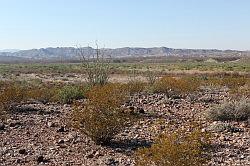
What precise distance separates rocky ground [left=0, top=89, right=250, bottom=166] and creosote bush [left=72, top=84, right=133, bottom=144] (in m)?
0.27

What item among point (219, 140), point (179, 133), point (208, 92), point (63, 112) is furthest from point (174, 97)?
point (179, 133)

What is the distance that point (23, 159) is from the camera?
9328 millimetres

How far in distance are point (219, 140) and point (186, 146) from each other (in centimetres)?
387

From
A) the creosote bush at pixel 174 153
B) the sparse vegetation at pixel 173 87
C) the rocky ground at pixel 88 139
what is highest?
the creosote bush at pixel 174 153

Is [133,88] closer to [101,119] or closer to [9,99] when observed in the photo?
[9,99]

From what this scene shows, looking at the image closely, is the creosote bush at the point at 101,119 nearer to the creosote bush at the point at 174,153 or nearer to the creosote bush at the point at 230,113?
the creosote bush at the point at 230,113

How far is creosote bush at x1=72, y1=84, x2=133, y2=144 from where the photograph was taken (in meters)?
10.6

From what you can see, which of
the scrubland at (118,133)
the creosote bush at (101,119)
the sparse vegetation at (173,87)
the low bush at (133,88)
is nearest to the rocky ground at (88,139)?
the scrubland at (118,133)

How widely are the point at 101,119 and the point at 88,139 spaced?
2.66 ft

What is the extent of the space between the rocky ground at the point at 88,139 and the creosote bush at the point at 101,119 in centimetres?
27

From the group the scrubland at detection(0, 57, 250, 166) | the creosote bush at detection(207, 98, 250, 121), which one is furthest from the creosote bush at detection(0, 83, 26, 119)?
the creosote bush at detection(207, 98, 250, 121)

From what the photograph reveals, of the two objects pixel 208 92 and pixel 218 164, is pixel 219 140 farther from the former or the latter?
pixel 208 92

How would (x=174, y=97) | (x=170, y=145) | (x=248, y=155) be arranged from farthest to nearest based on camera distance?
(x=174, y=97) < (x=248, y=155) < (x=170, y=145)

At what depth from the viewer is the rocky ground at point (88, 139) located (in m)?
9.17
